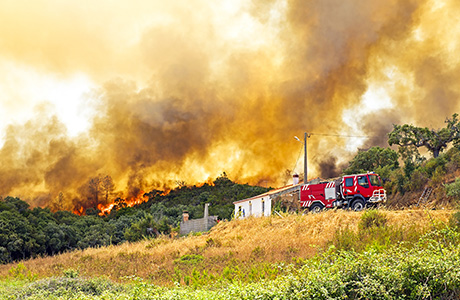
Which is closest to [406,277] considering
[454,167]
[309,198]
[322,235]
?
[322,235]

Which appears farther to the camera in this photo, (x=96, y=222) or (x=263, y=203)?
(x=96, y=222)

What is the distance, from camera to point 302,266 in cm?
1018

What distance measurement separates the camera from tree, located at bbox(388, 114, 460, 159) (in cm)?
4150

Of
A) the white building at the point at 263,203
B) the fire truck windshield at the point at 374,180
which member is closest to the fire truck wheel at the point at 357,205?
the fire truck windshield at the point at 374,180

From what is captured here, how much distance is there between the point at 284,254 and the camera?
15922 mm

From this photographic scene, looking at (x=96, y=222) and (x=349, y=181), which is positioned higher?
(x=349, y=181)

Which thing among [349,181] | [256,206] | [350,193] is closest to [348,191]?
[350,193]

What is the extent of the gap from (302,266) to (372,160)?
43.5 meters

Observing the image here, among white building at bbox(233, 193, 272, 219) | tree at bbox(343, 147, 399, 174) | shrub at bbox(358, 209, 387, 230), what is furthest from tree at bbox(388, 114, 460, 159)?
shrub at bbox(358, 209, 387, 230)

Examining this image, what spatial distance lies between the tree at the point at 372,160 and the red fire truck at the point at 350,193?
24.2m

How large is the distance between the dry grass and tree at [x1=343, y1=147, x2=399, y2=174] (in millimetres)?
28071

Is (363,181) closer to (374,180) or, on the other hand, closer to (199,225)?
(374,180)

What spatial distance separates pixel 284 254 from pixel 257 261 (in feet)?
4.02

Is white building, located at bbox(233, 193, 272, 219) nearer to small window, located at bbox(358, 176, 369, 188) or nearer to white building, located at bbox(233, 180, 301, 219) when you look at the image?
white building, located at bbox(233, 180, 301, 219)
